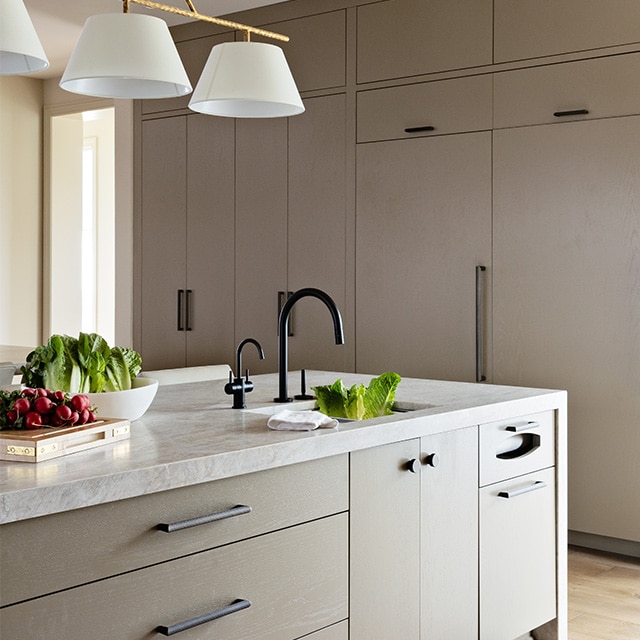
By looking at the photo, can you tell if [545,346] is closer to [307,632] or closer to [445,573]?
[445,573]

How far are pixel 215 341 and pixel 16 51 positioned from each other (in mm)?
3241

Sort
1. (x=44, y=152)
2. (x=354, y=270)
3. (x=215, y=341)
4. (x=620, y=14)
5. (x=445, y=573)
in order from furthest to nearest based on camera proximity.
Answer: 1. (x=44, y=152)
2. (x=215, y=341)
3. (x=354, y=270)
4. (x=620, y=14)
5. (x=445, y=573)

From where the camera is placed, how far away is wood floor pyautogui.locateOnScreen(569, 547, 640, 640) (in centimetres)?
291

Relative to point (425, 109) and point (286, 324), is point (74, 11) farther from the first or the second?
point (286, 324)

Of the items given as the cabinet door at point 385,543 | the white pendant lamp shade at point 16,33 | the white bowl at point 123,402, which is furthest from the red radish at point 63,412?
the white pendant lamp shade at point 16,33

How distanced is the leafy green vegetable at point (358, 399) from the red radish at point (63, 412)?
2.98 feet

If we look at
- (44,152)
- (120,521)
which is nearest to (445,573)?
(120,521)

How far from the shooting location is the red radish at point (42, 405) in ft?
5.16

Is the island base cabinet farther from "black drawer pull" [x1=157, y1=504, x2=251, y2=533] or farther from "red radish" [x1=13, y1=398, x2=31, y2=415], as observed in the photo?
"red radish" [x1=13, y1=398, x2=31, y2=415]

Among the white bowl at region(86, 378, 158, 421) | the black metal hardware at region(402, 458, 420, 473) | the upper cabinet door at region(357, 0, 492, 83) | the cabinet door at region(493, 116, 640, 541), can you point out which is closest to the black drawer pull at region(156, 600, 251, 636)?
the white bowl at region(86, 378, 158, 421)

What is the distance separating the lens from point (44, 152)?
6.73 m

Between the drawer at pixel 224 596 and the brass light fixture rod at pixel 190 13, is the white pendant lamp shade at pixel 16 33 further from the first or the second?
the drawer at pixel 224 596

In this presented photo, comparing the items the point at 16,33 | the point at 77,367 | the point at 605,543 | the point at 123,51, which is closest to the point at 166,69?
the point at 123,51

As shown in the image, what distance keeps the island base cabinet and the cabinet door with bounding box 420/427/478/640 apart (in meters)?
0.06
